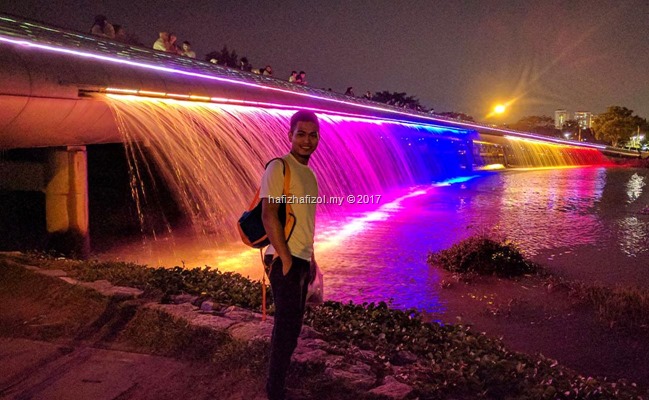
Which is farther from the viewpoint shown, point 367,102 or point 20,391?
point 367,102

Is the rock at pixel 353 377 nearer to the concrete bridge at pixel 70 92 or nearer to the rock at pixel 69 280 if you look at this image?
the rock at pixel 69 280

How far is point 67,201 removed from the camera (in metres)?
9.98

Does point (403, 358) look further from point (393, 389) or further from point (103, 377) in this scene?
point (103, 377)

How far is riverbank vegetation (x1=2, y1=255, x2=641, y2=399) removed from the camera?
12.5ft

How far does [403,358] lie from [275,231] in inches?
72.1

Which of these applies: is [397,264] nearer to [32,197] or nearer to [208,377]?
[208,377]

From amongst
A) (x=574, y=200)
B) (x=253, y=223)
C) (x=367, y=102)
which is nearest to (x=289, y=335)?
(x=253, y=223)

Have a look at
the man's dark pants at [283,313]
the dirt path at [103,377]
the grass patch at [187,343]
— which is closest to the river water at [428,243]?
the grass patch at [187,343]

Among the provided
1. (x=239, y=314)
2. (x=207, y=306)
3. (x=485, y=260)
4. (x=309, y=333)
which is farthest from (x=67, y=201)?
(x=485, y=260)

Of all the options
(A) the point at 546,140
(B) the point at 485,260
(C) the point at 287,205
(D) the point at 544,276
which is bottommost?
(D) the point at 544,276

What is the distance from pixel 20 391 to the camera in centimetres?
372

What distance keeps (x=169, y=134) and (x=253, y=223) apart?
7.81 meters

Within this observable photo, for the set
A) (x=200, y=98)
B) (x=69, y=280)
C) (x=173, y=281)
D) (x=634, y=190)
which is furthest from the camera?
(x=634, y=190)

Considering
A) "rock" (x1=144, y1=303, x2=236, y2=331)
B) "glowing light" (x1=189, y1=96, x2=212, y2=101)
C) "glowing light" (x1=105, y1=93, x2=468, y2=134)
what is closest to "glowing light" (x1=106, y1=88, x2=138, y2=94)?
"glowing light" (x1=105, y1=93, x2=468, y2=134)
